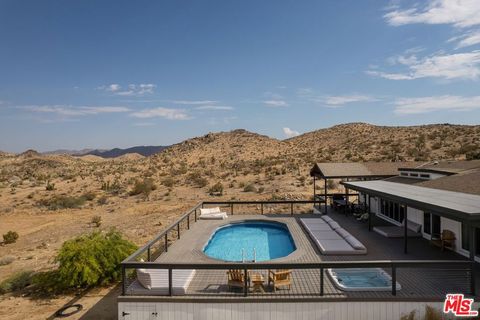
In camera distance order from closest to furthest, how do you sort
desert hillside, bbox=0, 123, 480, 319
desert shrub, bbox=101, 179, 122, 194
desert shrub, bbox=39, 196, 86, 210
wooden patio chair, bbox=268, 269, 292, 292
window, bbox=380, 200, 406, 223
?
wooden patio chair, bbox=268, 269, 292, 292 < window, bbox=380, 200, 406, 223 < desert hillside, bbox=0, 123, 480, 319 < desert shrub, bbox=39, 196, 86, 210 < desert shrub, bbox=101, 179, 122, 194

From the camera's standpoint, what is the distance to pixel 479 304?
8.72m

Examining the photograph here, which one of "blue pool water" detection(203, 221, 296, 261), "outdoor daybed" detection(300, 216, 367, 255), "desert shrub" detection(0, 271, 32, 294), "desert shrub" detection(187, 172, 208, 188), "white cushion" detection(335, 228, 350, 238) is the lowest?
"desert shrub" detection(0, 271, 32, 294)

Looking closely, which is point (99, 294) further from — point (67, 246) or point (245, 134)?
point (245, 134)

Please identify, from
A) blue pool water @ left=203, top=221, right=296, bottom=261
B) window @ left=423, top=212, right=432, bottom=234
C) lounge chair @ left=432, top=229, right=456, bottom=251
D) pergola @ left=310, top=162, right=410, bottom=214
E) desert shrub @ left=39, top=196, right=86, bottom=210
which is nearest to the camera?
lounge chair @ left=432, top=229, right=456, bottom=251

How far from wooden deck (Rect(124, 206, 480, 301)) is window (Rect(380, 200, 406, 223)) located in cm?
213

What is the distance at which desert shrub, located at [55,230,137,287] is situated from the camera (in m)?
12.6

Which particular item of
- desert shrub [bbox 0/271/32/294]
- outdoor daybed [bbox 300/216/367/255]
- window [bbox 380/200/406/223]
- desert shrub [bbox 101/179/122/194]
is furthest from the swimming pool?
desert shrub [bbox 101/179/122/194]

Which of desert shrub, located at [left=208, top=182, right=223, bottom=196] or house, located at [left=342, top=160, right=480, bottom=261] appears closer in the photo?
house, located at [left=342, top=160, right=480, bottom=261]

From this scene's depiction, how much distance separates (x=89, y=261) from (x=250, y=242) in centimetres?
741

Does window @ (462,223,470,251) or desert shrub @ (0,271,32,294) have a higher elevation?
window @ (462,223,470,251)

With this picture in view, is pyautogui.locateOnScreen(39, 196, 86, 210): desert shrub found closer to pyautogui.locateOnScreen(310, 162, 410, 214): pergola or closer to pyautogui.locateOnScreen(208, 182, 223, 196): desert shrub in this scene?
pyautogui.locateOnScreen(208, 182, 223, 196): desert shrub

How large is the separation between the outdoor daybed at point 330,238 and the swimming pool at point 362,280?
1.95m

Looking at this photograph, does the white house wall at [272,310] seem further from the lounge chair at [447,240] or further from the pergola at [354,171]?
the pergola at [354,171]

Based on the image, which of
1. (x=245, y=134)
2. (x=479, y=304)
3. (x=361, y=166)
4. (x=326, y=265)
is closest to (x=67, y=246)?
(x=326, y=265)
